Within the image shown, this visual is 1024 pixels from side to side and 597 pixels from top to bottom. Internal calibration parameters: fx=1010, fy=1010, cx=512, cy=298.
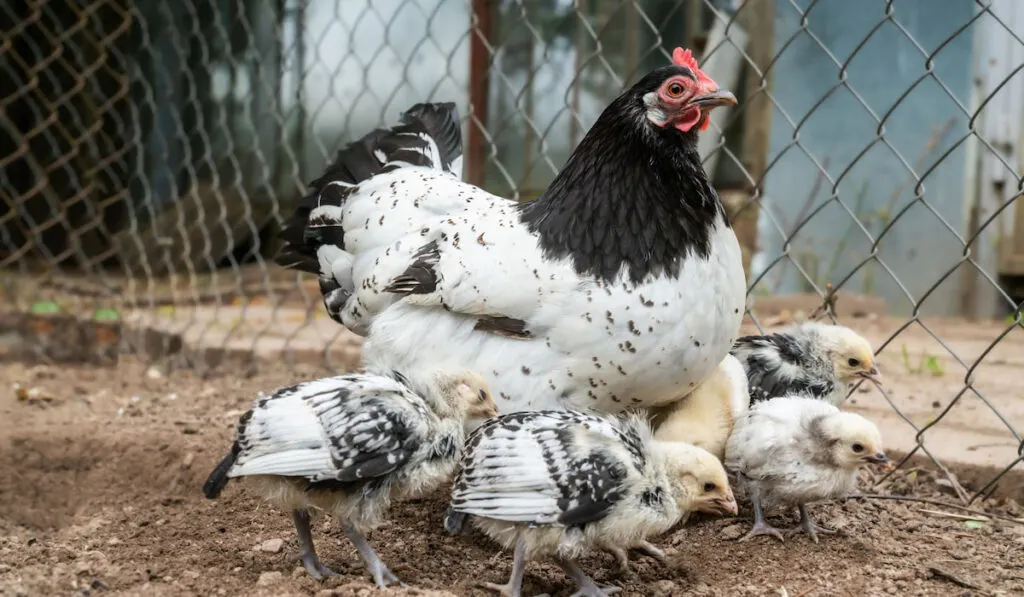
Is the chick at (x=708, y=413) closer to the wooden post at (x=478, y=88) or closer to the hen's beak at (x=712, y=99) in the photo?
the hen's beak at (x=712, y=99)

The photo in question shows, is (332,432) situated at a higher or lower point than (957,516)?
higher

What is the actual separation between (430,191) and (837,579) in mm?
1653

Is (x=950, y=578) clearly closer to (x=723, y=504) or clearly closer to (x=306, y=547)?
(x=723, y=504)

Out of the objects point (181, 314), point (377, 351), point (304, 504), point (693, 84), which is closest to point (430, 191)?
point (377, 351)

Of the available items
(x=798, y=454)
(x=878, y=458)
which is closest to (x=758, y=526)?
(x=798, y=454)

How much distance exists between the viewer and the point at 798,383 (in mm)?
3012

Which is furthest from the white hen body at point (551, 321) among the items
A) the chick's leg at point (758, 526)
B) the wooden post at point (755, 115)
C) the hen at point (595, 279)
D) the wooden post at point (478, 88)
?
the wooden post at point (755, 115)

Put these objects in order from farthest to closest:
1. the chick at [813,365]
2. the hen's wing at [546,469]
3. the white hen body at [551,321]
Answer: the chick at [813,365], the white hen body at [551,321], the hen's wing at [546,469]

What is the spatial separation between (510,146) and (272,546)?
465cm

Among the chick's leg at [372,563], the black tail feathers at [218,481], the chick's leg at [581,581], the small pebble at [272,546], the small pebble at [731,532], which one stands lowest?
the small pebble at [272,546]

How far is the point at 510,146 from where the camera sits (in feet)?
22.6

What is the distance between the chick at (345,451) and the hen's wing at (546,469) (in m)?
0.11

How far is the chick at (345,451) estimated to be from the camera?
2.23m

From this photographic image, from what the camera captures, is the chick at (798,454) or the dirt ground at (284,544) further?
the chick at (798,454)
